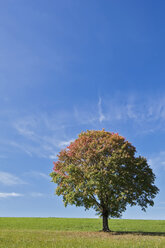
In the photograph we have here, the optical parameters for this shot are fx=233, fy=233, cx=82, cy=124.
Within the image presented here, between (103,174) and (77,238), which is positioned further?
(103,174)

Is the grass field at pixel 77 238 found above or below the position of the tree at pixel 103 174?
below

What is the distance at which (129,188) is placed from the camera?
32.4 meters

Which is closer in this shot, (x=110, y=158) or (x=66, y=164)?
(x=110, y=158)

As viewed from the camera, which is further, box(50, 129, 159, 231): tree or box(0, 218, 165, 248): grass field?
box(50, 129, 159, 231): tree

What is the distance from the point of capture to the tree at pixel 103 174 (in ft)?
106

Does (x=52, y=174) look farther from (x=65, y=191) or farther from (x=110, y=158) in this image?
(x=110, y=158)

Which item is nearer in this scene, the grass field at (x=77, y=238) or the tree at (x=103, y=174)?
the grass field at (x=77, y=238)

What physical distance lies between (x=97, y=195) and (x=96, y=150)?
660 cm

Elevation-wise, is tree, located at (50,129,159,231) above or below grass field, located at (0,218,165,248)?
above

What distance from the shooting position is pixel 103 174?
3195 cm

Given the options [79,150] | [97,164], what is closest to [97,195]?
[97,164]

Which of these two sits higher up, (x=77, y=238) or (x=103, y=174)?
(x=103, y=174)

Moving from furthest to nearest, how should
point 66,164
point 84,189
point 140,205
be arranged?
point 66,164 → point 140,205 → point 84,189

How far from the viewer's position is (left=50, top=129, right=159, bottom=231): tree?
1272 inches
